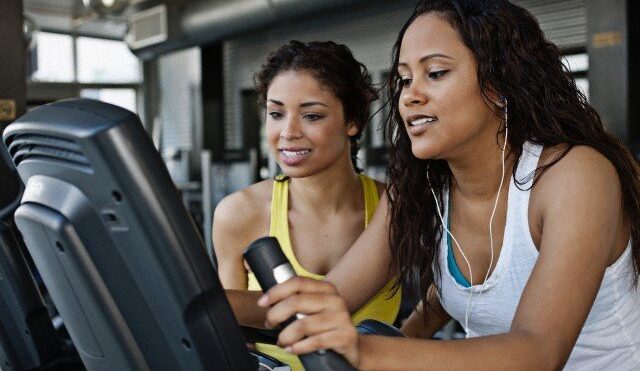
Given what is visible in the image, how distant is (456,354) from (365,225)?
1049 mm

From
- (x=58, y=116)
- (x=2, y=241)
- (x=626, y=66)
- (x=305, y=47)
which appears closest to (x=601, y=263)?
(x=58, y=116)

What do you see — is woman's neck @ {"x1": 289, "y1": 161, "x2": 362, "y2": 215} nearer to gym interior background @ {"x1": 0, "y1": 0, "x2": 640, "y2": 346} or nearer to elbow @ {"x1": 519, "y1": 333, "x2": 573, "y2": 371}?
elbow @ {"x1": 519, "y1": 333, "x2": 573, "y2": 371}

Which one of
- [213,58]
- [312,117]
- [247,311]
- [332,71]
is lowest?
[247,311]

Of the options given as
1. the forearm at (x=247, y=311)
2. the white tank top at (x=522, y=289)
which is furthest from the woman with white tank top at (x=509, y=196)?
the forearm at (x=247, y=311)

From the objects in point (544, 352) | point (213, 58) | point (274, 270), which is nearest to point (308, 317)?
point (274, 270)

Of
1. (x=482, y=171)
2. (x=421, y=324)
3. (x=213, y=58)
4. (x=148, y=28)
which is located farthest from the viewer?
(x=213, y=58)

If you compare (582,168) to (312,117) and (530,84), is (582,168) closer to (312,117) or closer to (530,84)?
(530,84)

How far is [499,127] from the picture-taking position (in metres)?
Result: 1.27

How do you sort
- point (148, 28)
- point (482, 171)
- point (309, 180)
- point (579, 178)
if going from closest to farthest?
1. point (579, 178)
2. point (482, 171)
3. point (309, 180)
4. point (148, 28)

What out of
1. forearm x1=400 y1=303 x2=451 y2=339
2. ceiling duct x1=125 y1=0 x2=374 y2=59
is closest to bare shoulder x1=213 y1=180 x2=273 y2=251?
forearm x1=400 y1=303 x2=451 y2=339

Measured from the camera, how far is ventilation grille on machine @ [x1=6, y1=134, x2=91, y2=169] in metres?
0.59

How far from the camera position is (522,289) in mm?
1197

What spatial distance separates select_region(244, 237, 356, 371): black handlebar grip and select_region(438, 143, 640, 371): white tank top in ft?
2.08

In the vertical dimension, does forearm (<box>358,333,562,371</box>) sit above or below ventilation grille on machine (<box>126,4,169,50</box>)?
below
